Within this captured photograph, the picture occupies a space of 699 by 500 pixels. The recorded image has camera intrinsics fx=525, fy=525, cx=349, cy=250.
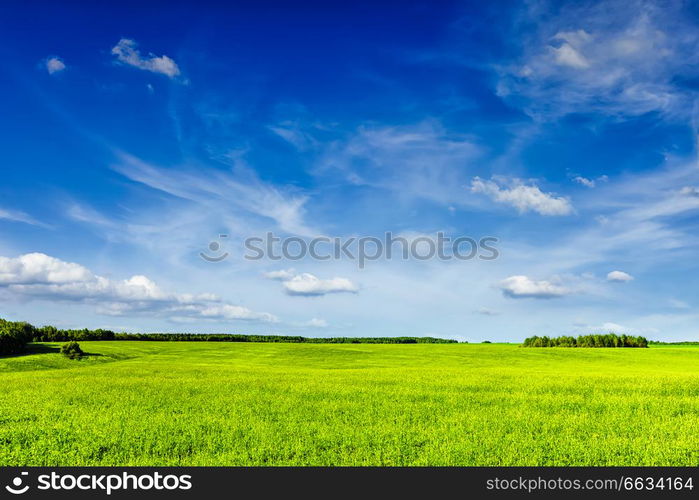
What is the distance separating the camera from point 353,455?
11828mm

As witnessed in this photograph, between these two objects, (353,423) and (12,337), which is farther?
(12,337)

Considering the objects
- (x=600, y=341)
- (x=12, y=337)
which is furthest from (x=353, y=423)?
(x=600, y=341)

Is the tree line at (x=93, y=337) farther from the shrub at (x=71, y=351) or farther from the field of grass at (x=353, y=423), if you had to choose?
the field of grass at (x=353, y=423)

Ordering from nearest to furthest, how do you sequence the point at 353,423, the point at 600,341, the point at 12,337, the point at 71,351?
the point at 353,423, the point at 71,351, the point at 12,337, the point at 600,341

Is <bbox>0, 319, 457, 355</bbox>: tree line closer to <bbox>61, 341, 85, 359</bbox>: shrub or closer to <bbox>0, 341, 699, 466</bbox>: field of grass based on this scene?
<bbox>61, 341, 85, 359</bbox>: shrub

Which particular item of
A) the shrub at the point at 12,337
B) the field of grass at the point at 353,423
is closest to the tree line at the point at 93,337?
the shrub at the point at 12,337

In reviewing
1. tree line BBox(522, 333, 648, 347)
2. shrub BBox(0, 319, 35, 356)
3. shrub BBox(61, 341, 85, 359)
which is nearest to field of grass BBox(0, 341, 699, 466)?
shrub BBox(61, 341, 85, 359)

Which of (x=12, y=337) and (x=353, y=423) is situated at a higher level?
(x=12, y=337)

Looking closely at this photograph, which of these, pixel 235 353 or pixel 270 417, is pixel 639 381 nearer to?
pixel 270 417

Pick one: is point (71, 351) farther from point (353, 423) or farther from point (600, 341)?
point (600, 341)

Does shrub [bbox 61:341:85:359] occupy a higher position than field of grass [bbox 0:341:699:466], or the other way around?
field of grass [bbox 0:341:699:466]

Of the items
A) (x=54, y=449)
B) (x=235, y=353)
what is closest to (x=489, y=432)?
(x=54, y=449)

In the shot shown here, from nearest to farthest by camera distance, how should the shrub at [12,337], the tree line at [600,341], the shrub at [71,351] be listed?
the shrub at [71,351] → the shrub at [12,337] → the tree line at [600,341]
